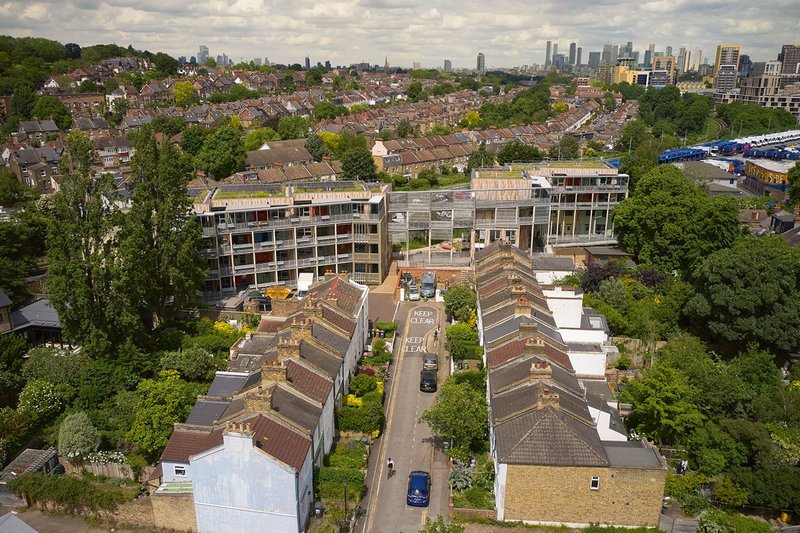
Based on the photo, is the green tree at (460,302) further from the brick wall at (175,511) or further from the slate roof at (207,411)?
the brick wall at (175,511)

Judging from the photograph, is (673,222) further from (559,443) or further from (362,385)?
(559,443)

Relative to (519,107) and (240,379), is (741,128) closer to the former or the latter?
(519,107)

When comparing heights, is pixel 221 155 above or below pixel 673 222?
above

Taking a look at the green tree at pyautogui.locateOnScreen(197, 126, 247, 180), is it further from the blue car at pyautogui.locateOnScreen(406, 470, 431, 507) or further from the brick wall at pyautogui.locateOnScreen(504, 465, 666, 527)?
the brick wall at pyautogui.locateOnScreen(504, 465, 666, 527)

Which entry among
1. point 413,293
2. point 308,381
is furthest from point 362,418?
point 413,293

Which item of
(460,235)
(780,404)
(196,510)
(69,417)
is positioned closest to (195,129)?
(460,235)
